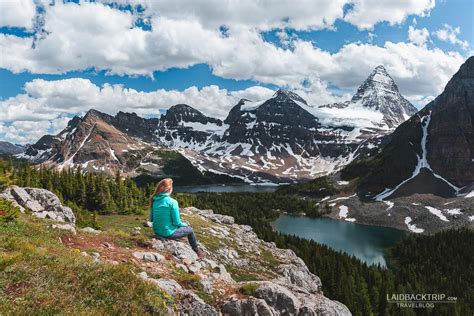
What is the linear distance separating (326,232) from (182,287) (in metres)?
148

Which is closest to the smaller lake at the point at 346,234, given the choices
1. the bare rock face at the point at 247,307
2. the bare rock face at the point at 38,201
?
the bare rock face at the point at 38,201

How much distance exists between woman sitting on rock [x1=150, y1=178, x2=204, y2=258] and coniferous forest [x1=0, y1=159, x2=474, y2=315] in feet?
89.6

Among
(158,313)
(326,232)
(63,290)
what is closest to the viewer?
(63,290)

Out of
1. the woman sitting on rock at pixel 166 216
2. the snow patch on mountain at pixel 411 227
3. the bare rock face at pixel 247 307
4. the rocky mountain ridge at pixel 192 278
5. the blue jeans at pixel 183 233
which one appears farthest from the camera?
the snow patch on mountain at pixel 411 227

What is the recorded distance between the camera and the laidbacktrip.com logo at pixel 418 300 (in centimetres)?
7019

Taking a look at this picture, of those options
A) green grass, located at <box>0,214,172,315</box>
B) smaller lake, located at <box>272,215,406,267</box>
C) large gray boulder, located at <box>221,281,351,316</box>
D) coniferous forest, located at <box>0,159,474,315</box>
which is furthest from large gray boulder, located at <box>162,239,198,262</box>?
smaller lake, located at <box>272,215,406,267</box>

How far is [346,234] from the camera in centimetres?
15462

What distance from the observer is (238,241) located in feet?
205

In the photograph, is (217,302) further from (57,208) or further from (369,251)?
(369,251)

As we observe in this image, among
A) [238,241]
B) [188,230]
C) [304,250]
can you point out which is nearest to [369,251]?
[304,250]

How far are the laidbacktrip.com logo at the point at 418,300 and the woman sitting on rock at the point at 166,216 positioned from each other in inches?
2462

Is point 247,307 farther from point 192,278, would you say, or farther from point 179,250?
point 179,250

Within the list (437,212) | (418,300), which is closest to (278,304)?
(418,300)

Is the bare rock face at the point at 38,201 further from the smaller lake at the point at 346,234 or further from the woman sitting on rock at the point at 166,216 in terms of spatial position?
the smaller lake at the point at 346,234
